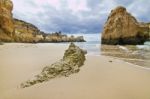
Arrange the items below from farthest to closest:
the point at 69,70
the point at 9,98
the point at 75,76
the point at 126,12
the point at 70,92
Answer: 1. the point at 126,12
2. the point at 69,70
3. the point at 75,76
4. the point at 70,92
5. the point at 9,98

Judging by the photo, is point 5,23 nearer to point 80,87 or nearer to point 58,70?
point 58,70

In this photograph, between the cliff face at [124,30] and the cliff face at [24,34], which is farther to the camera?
the cliff face at [24,34]

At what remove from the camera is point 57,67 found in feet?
19.9

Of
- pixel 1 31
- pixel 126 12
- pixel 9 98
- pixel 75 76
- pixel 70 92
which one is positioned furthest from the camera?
pixel 126 12

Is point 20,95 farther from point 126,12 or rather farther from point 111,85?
point 126,12

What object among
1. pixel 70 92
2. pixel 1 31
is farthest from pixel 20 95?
pixel 1 31

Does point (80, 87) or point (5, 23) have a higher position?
point (5, 23)

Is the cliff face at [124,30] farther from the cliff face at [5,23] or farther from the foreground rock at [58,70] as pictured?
the foreground rock at [58,70]

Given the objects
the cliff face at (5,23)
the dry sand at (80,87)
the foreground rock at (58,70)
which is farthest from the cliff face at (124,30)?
the dry sand at (80,87)

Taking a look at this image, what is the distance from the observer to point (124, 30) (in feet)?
140

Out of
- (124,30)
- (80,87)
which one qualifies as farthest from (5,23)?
(80,87)

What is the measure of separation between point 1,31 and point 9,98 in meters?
31.8

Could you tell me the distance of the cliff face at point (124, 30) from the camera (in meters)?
42.2

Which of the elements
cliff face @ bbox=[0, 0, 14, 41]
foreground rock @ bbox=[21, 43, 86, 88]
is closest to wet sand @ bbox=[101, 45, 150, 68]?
foreground rock @ bbox=[21, 43, 86, 88]
